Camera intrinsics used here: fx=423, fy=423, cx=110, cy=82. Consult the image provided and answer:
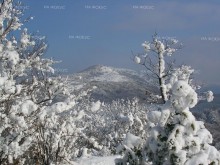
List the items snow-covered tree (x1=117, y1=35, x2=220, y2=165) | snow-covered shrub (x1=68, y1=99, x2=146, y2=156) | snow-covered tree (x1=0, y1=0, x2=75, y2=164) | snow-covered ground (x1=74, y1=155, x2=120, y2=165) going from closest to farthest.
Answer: snow-covered tree (x1=117, y1=35, x2=220, y2=165)
snow-covered tree (x1=0, y1=0, x2=75, y2=164)
snow-covered ground (x1=74, y1=155, x2=120, y2=165)
snow-covered shrub (x1=68, y1=99, x2=146, y2=156)

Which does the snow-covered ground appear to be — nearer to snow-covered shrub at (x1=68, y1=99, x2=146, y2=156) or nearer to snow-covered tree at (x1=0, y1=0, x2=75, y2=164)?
snow-covered shrub at (x1=68, y1=99, x2=146, y2=156)

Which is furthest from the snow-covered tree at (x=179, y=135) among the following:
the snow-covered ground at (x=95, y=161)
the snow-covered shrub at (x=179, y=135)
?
the snow-covered ground at (x=95, y=161)

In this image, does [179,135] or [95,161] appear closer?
[179,135]

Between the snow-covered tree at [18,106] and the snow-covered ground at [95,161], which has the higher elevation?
the snow-covered tree at [18,106]

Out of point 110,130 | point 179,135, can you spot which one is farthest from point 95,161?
point 110,130

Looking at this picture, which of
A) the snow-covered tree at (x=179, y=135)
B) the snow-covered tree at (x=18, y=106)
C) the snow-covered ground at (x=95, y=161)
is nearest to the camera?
the snow-covered tree at (x=179, y=135)

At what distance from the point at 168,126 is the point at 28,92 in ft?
25.5

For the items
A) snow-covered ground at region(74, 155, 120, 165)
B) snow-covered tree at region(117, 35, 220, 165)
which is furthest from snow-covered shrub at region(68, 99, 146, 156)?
snow-covered tree at region(117, 35, 220, 165)

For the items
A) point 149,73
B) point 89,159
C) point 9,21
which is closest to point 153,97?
point 149,73

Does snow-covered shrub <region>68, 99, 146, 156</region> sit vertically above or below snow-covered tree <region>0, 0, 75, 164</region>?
below

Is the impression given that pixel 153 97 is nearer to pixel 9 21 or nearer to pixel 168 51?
pixel 168 51

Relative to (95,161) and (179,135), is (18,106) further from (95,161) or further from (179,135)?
(95,161)

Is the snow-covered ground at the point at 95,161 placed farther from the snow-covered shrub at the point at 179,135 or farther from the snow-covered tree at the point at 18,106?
the snow-covered shrub at the point at 179,135

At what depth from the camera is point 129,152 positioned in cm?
826
